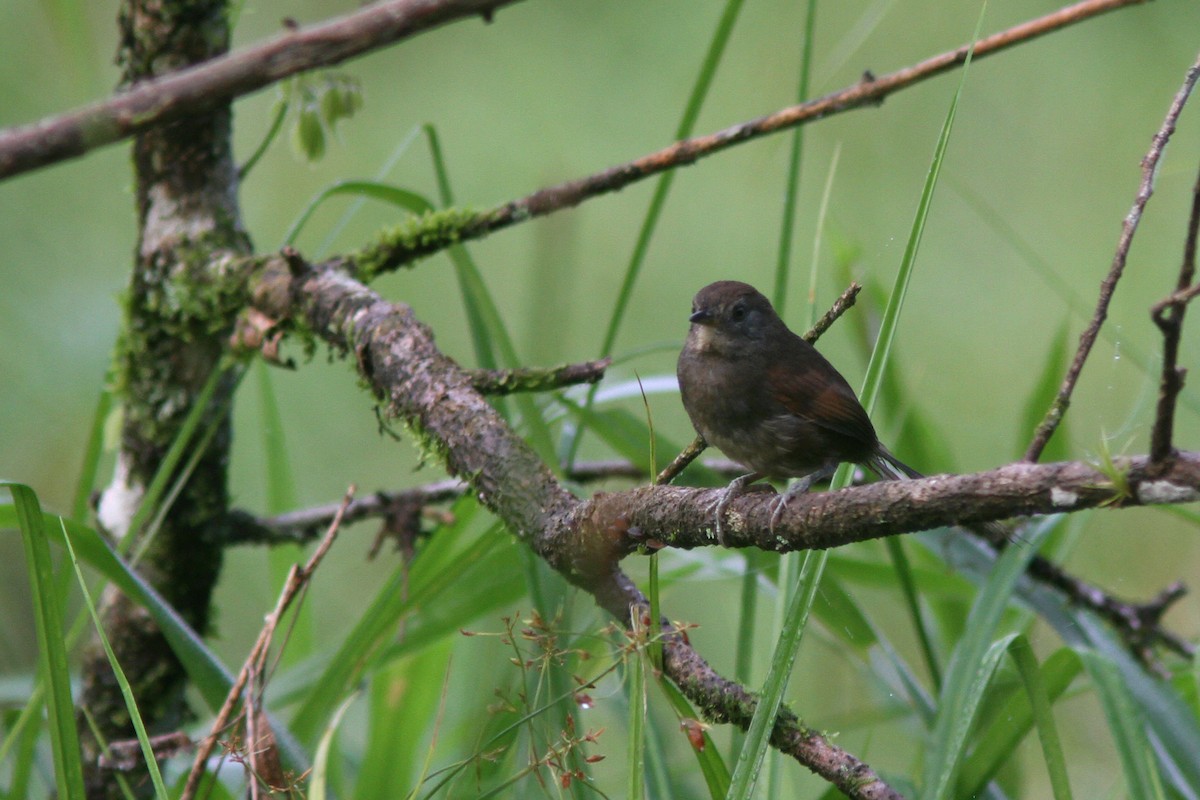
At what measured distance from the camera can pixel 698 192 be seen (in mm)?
6023

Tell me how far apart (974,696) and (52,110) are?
5361mm

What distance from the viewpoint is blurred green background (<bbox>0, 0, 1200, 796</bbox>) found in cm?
535

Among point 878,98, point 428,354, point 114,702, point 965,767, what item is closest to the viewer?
point 965,767

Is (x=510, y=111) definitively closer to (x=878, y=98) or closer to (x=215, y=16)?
(x=215, y=16)

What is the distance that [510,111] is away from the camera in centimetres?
606

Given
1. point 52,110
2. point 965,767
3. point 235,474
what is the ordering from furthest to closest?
point 235,474
point 52,110
point 965,767

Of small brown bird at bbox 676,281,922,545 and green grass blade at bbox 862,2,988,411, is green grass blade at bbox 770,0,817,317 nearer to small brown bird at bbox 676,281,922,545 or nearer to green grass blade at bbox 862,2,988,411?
small brown bird at bbox 676,281,922,545

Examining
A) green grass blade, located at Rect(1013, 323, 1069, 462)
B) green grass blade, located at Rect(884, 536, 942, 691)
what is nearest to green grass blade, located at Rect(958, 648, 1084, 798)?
green grass blade, located at Rect(884, 536, 942, 691)

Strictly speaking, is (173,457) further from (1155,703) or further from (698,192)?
(698,192)

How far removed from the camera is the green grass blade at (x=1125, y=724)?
1.52 metres

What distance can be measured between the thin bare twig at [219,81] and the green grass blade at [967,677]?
1149 mm

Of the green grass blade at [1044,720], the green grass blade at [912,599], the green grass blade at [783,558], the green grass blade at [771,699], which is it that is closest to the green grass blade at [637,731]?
the green grass blade at [771,699]

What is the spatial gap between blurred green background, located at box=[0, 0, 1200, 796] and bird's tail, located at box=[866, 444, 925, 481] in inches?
101

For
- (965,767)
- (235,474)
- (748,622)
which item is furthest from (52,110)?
(965,767)
